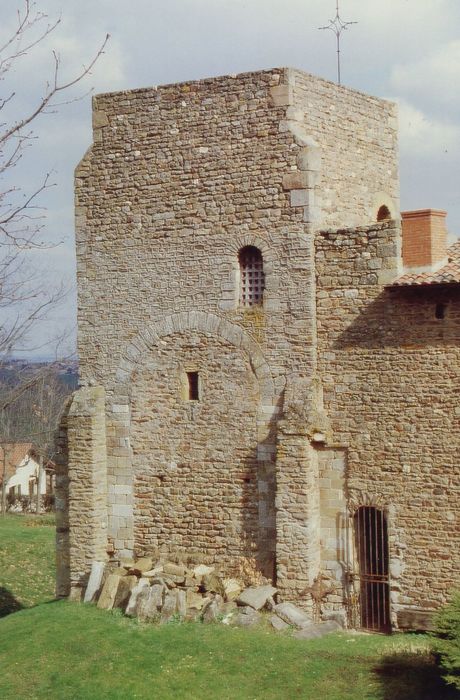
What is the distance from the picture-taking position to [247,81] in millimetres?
16219

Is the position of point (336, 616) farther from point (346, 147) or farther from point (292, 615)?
point (346, 147)

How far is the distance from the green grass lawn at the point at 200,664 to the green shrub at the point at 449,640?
0.53 meters

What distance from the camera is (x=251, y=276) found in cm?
1641

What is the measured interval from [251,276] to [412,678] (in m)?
7.09

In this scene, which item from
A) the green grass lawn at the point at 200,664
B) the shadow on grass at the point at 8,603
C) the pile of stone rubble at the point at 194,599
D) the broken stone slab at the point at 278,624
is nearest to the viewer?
the green grass lawn at the point at 200,664

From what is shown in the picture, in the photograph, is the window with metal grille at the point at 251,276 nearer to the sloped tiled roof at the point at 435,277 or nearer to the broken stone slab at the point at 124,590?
the sloped tiled roof at the point at 435,277

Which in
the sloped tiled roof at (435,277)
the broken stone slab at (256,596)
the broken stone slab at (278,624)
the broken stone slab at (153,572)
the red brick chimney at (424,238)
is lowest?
the broken stone slab at (278,624)

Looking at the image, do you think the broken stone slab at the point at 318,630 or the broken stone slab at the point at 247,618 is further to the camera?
the broken stone slab at the point at 247,618

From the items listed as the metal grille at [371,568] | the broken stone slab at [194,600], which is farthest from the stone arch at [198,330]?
the broken stone slab at [194,600]

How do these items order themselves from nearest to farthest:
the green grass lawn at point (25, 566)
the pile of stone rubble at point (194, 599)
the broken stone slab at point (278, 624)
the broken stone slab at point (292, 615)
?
the broken stone slab at point (278, 624), the broken stone slab at point (292, 615), the pile of stone rubble at point (194, 599), the green grass lawn at point (25, 566)

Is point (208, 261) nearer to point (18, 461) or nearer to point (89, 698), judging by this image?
point (89, 698)

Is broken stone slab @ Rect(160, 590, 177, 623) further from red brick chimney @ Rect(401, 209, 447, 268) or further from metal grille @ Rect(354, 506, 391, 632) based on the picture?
red brick chimney @ Rect(401, 209, 447, 268)

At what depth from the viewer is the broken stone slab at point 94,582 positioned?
16922 mm

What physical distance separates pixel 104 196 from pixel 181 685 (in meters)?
8.95
